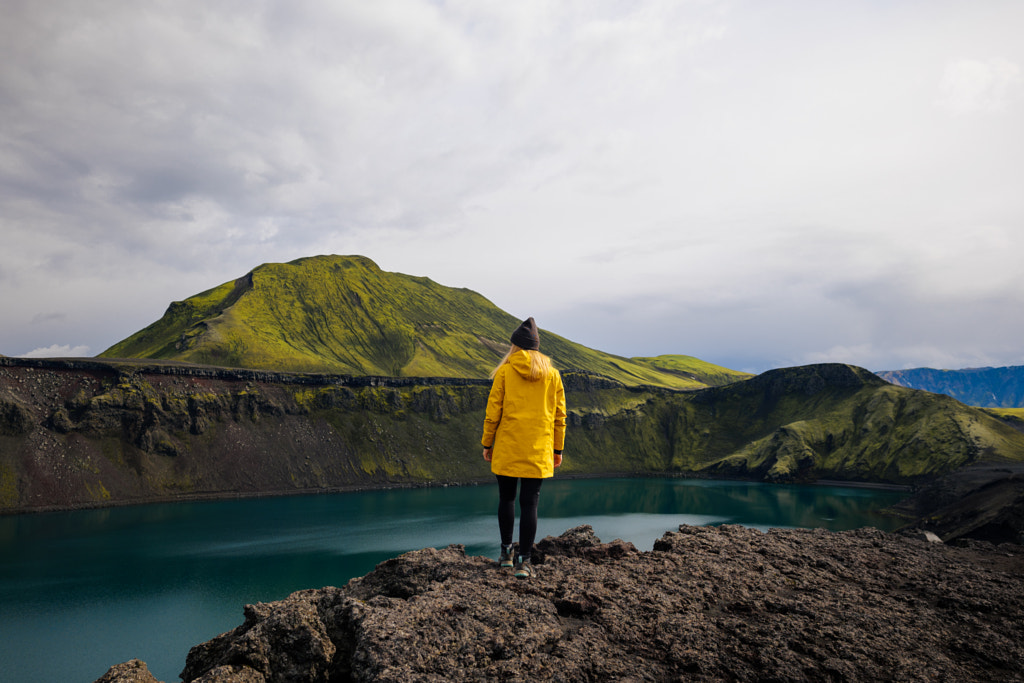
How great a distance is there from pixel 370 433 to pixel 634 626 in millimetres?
91692

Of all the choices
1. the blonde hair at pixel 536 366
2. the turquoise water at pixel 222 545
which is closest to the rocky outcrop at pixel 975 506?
the turquoise water at pixel 222 545

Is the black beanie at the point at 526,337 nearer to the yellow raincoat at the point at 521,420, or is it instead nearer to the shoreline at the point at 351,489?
the yellow raincoat at the point at 521,420

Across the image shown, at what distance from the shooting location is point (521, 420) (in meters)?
6.72

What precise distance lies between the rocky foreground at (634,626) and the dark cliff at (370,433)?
75.3 m

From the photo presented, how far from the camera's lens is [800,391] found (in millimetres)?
117375

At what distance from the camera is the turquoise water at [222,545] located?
82.7 ft

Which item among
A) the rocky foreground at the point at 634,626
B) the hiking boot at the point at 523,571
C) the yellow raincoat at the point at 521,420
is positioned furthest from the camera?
the yellow raincoat at the point at 521,420

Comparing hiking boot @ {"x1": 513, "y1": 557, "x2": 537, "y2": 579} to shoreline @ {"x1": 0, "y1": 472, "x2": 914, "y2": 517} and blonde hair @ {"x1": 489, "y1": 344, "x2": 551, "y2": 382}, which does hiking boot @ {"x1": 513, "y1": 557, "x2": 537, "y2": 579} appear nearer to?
blonde hair @ {"x1": 489, "y1": 344, "x2": 551, "y2": 382}

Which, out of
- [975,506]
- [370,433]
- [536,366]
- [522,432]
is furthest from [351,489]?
[536,366]

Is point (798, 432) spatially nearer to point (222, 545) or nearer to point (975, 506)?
point (975, 506)

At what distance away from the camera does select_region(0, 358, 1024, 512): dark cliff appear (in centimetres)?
6762

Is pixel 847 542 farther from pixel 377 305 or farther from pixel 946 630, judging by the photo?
pixel 377 305

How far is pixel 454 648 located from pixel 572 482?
9243cm

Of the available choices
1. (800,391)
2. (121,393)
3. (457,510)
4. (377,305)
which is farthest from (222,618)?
(377,305)
